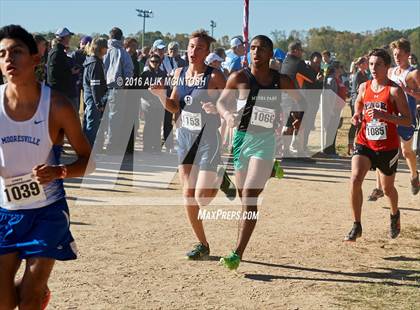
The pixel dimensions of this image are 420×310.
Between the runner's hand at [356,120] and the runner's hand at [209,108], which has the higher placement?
the runner's hand at [209,108]

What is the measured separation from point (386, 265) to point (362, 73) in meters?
9.91

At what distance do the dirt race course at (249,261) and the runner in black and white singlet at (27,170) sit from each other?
1263 millimetres

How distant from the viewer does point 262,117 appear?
6.71 meters

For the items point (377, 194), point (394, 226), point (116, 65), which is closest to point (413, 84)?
point (377, 194)

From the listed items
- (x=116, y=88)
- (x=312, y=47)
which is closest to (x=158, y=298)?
(x=116, y=88)

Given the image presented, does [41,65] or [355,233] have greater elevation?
[41,65]

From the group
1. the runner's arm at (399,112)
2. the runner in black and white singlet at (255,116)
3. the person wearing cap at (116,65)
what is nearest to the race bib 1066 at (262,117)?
the runner in black and white singlet at (255,116)

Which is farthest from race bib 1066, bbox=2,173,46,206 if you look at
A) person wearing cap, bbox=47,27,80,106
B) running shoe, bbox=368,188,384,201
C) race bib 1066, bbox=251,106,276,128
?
person wearing cap, bbox=47,27,80,106

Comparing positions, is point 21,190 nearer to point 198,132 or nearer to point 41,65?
point 198,132

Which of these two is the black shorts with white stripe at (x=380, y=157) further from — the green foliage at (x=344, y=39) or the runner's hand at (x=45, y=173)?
the green foliage at (x=344, y=39)

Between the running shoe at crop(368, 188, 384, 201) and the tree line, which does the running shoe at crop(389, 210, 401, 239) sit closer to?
the running shoe at crop(368, 188, 384, 201)

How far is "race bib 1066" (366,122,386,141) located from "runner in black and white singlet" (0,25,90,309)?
13.8ft

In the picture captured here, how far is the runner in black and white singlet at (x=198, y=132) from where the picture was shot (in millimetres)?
6723

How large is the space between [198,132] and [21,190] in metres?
2.96
